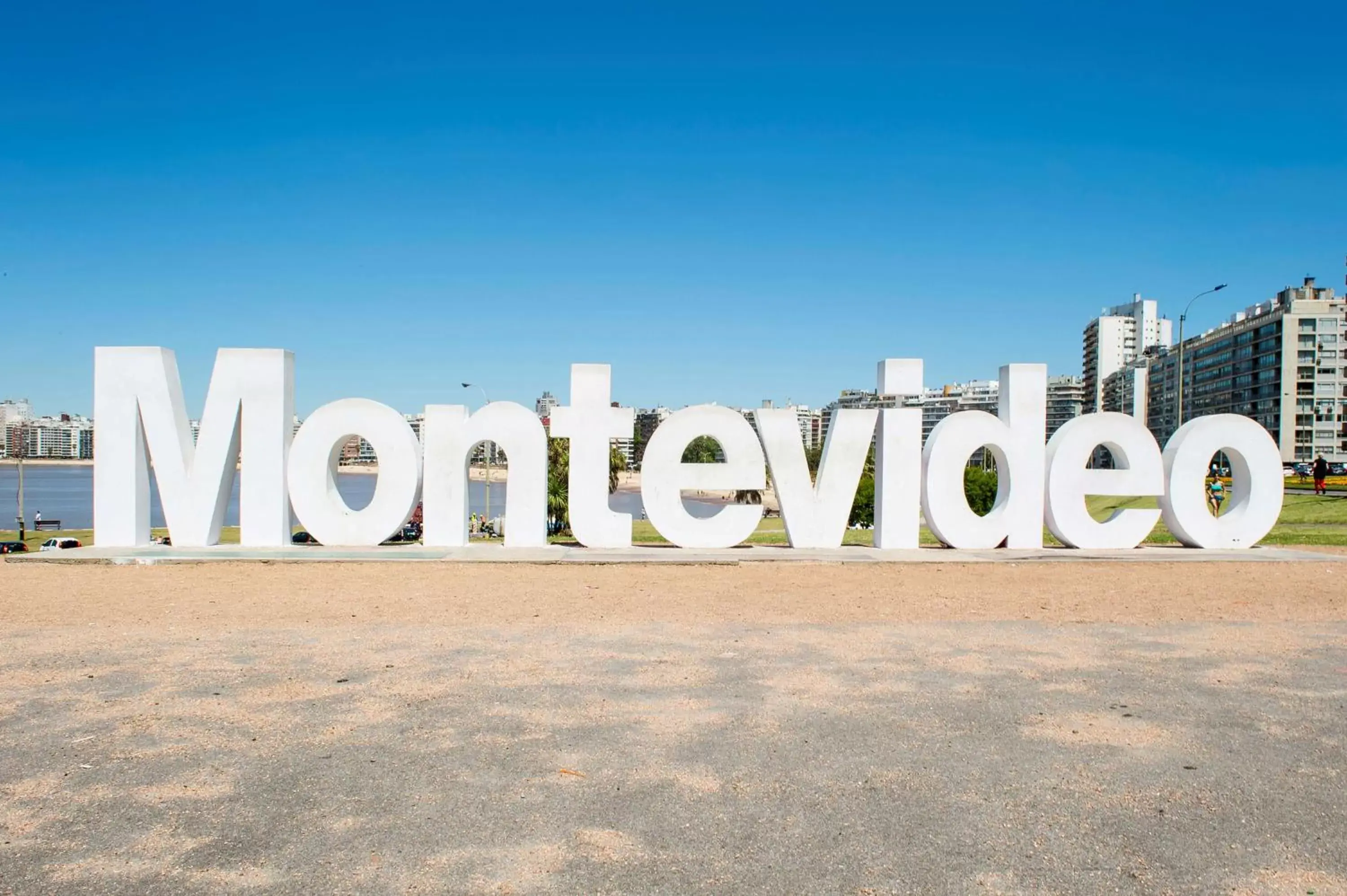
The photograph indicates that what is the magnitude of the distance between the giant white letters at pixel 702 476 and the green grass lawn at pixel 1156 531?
344cm

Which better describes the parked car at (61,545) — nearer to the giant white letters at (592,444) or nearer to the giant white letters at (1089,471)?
the giant white letters at (592,444)

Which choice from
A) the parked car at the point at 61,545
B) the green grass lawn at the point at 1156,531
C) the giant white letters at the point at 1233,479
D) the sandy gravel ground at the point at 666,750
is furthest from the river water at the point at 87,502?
the sandy gravel ground at the point at 666,750

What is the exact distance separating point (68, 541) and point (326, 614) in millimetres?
19347

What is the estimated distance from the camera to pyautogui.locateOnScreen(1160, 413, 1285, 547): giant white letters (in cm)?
2028

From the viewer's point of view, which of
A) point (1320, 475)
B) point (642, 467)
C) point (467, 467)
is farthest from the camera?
point (1320, 475)

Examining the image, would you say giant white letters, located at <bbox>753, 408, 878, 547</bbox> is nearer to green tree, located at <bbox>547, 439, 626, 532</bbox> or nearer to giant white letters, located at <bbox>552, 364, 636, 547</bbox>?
giant white letters, located at <bbox>552, 364, 636, 547</bbox>

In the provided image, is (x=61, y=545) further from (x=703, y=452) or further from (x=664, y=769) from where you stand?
(x=703, y=452)

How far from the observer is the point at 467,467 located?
66.0 feet

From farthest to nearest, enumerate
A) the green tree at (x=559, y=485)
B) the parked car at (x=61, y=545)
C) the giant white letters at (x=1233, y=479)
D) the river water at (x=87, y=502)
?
1. the river water at (x=87, y=502)
2. the green tree at (x=559, y=485)
3. the parked car at (x=61, y=545)
4. the giant white letters at (x=1233, y=479)

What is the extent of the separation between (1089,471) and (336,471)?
16.1 metres

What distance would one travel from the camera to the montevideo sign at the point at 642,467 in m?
19.1

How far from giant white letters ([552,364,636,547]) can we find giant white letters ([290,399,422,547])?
3.20m

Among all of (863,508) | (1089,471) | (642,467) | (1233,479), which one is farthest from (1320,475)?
(642,467)

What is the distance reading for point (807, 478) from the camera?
66.2 feet
